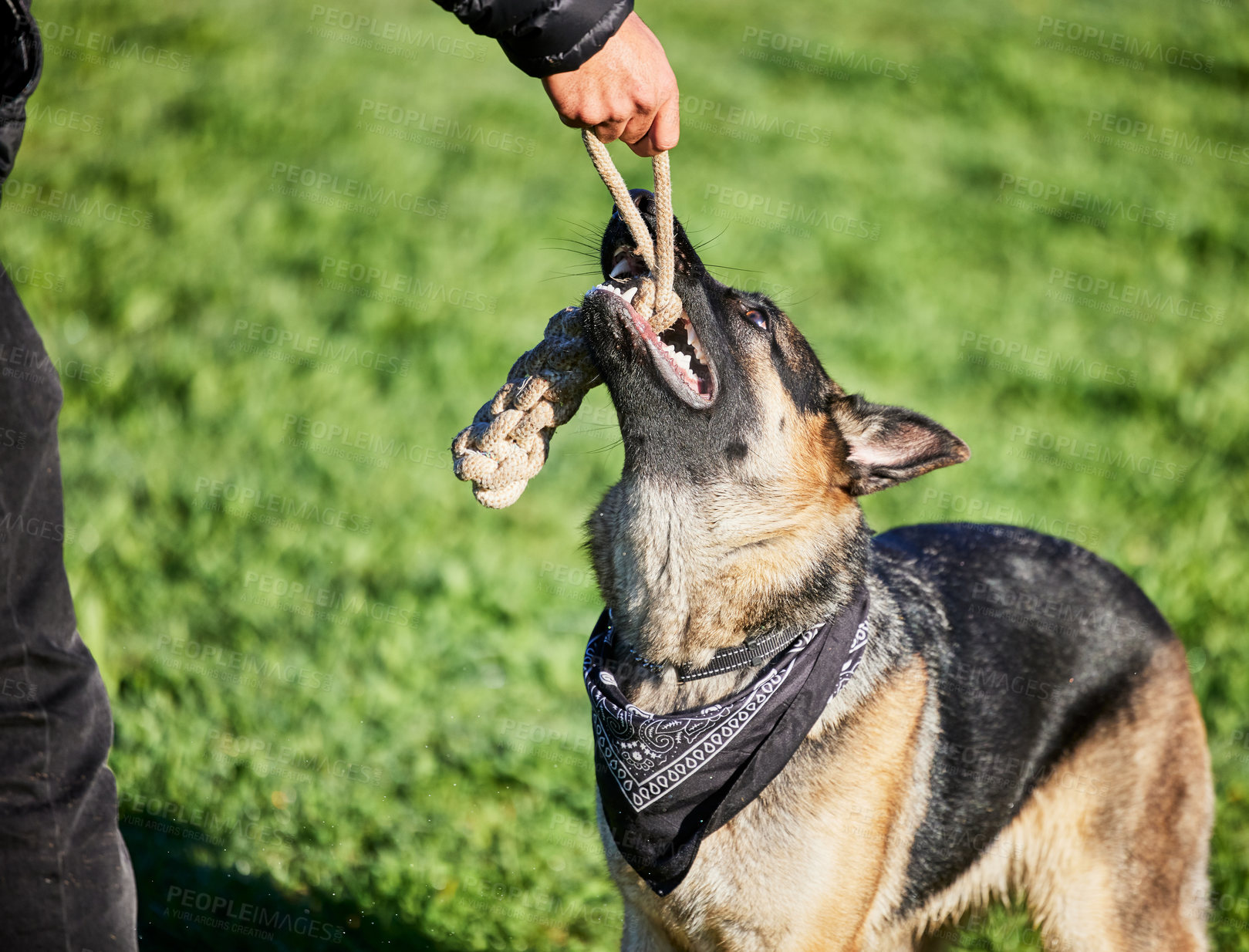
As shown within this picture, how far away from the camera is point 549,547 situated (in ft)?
20.3

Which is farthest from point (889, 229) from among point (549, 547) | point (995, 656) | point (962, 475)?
point (995, 656)

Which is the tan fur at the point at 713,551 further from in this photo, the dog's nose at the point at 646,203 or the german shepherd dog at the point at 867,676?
the dog's nose at the point at 646,203

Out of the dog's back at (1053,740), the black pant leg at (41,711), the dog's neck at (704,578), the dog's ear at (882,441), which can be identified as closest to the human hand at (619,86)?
the dog's neck at (704,578)

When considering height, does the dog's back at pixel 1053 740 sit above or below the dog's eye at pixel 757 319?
below

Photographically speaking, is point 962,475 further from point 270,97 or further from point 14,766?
point 270,97

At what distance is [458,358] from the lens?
7.63 meters

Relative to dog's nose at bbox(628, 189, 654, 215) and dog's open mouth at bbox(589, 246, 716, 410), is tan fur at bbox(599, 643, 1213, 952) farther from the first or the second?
dog's nose at bbox(628, 189, 654, 215)

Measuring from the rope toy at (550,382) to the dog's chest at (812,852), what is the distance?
112cm

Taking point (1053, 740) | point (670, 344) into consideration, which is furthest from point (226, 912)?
point (1053, 740)

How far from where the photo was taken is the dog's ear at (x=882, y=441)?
10.4 ft

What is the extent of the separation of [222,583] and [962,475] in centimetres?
467

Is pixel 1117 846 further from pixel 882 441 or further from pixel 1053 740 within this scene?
pixel 882 441

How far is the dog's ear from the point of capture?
3156mm

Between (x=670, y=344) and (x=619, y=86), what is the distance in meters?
0.83
